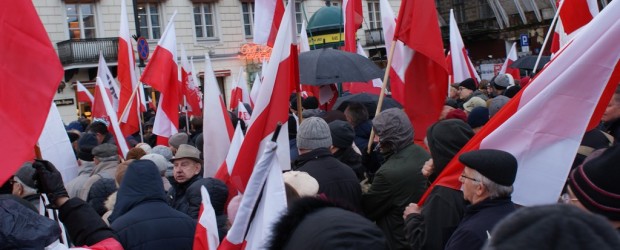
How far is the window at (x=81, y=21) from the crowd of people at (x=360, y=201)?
23890 mm

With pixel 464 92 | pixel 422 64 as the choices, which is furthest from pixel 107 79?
pixel 422 64

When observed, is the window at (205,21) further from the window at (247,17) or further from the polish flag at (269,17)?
the polish flag at (269,17)

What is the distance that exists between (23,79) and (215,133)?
2635 mm

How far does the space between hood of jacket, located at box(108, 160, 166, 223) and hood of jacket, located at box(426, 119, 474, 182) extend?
5.02 ft

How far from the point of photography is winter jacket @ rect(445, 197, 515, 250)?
10.6 feet

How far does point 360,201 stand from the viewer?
4781 mm

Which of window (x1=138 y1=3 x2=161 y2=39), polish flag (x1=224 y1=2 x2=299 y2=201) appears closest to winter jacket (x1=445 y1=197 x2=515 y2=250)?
polish flag (x1=224 y1=2 x2=299 y2=201)

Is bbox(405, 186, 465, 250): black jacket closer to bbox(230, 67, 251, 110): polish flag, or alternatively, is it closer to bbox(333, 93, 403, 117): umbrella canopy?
bbox(333, 93, 403, 117): umbrella canopy

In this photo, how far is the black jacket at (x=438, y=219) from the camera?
3736mm

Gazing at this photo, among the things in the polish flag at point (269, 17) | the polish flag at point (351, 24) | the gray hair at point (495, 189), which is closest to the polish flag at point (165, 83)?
the polish flag at point (269, 17)

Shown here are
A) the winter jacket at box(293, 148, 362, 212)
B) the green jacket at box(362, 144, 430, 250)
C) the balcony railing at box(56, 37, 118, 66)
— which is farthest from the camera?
the balcony railing at box(56, 37, 118, 66)

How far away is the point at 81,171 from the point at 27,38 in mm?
3076

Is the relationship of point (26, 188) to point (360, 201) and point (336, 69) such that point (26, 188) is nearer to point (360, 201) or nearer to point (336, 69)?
point (360, 201)

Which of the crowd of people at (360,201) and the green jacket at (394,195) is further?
the green jacket at (394,195)
